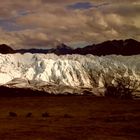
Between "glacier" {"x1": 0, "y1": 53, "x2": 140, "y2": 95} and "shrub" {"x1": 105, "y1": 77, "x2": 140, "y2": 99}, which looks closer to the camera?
"shrub" {"x1": 105, "y1": 77, "x2": 140, "y2": 99}

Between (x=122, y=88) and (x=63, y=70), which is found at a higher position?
(x=63, y=70)

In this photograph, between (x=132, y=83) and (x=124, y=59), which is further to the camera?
(x=124, y=59)

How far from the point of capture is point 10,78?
152500mm

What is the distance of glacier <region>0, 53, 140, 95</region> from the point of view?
148 meters

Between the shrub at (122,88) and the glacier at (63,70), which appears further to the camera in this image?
the glacier at (63,70)

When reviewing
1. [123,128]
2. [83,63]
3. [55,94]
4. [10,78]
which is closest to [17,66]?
[10,78]

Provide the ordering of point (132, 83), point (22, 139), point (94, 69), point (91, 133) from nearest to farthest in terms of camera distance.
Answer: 1. point (22, 139)
2. point (91, 133)
3. point (132, 83)
4. point (94, 69)

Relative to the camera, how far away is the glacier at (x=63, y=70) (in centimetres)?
14850

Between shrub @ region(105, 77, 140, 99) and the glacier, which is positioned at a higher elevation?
the glacier

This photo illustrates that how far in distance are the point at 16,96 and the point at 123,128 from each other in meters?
82.3

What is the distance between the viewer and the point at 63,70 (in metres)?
160

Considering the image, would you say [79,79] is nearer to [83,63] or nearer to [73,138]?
[83,63]

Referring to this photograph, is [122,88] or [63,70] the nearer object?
[122,88]

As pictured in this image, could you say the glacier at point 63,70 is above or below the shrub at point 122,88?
above
